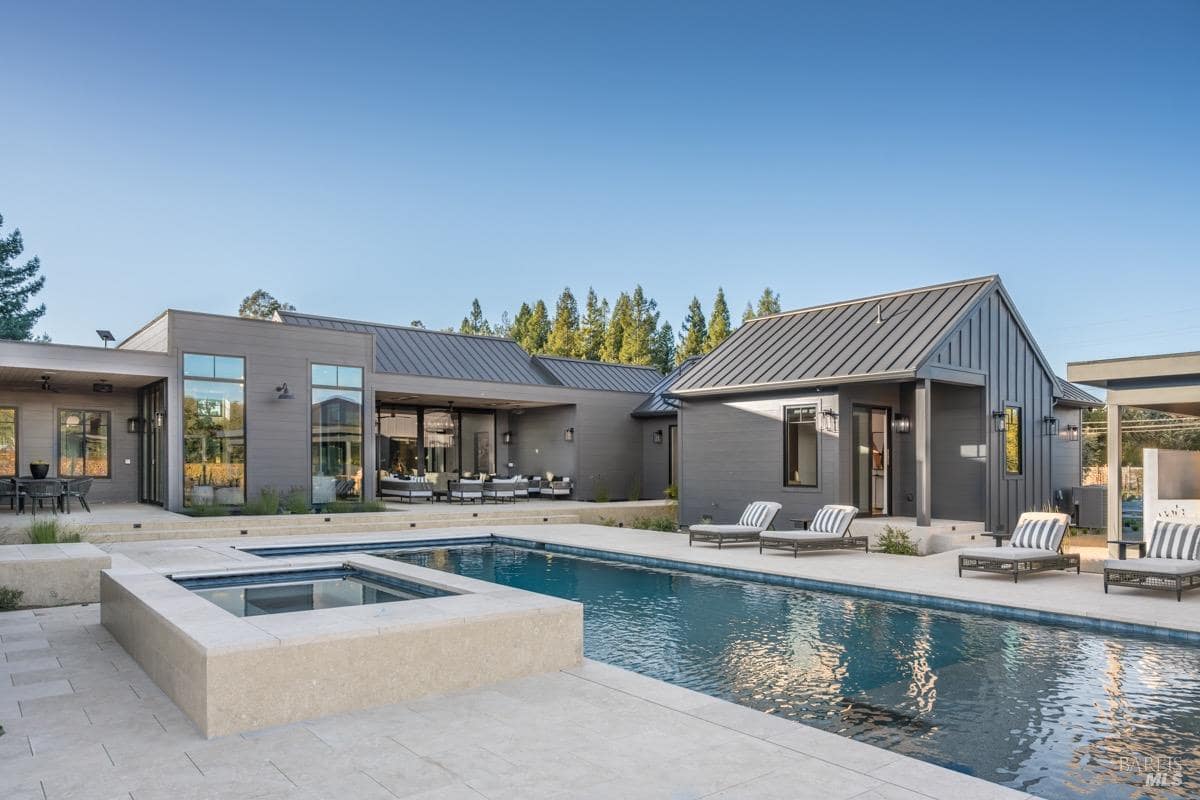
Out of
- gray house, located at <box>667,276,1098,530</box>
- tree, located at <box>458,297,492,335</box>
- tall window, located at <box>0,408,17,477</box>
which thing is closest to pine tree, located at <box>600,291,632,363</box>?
tree, located at <box>458,297,492,335</box>

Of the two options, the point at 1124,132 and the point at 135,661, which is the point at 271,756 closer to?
the point at 135,661

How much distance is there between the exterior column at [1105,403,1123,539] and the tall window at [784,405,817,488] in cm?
467

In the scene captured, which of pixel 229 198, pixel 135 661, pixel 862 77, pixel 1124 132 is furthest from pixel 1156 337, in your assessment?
pixel 135 661

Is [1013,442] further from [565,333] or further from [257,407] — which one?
[565,333]

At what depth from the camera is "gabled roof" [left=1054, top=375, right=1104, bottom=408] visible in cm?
1616

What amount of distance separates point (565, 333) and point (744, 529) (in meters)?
28.6

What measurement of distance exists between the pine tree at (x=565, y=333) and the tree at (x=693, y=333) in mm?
5518

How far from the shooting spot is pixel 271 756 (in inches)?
150

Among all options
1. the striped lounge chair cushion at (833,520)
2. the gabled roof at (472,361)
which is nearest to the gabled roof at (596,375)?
the gabled roof at (472,361)

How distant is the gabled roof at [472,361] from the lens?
2011 cm

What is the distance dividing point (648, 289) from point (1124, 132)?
29178 millimetres

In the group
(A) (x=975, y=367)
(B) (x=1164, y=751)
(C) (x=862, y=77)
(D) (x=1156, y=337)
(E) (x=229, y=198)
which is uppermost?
(C) (x=862, y=77)

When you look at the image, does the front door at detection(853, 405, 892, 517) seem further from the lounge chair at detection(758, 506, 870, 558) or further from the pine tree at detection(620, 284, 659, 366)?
the pine tree at detection(620, 284, 659, 366)

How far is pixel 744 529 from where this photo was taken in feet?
40.8
